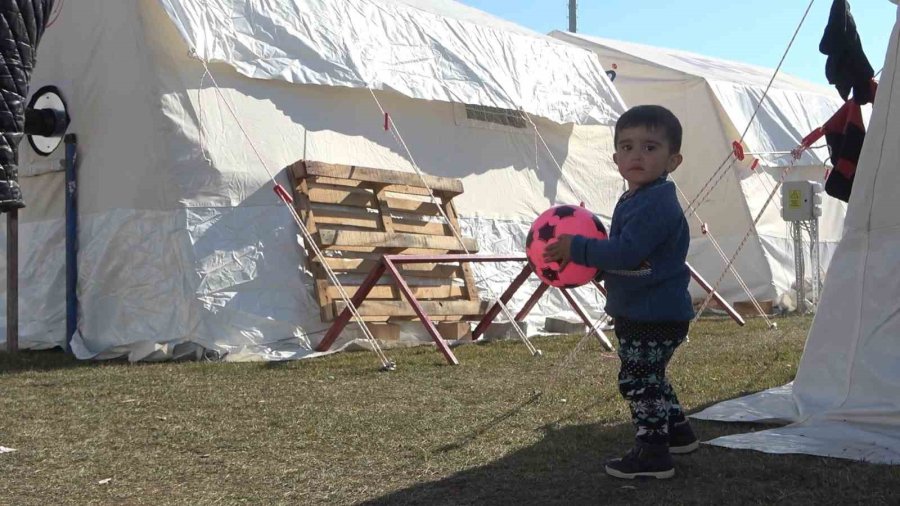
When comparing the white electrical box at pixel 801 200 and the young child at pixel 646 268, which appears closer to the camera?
the young child at pixel 646 268

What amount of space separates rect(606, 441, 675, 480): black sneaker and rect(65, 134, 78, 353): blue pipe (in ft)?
17.1

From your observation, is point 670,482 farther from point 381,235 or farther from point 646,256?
point 381,235

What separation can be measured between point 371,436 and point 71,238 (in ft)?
14.3

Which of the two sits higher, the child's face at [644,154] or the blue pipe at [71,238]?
the child's face at [644,154]

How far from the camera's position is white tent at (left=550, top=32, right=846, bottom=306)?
40.1 ft

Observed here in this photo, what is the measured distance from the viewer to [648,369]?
3.06 meters

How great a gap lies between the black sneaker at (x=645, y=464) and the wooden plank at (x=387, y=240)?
4.71 metres

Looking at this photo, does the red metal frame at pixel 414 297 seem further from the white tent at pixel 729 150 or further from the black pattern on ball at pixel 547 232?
the white tent at pixel 729 150

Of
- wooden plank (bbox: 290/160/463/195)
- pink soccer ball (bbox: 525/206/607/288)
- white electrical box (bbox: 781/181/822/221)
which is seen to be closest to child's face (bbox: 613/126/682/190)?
pink soccer ball (bbox: 525/206/607/288)

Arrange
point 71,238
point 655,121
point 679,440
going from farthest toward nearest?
1. point 71,238
2. point 679,440
3. point 655,121

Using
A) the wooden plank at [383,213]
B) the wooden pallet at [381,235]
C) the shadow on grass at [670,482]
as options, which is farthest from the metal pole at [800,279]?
the shadow on grass at [670,482]

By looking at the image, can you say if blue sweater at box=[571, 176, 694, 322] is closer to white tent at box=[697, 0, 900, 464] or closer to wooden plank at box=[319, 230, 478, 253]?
white tent at box=[697, 0, 900, 464]

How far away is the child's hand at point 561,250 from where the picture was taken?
10.2 ft

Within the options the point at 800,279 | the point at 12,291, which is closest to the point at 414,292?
the point at 12,291
